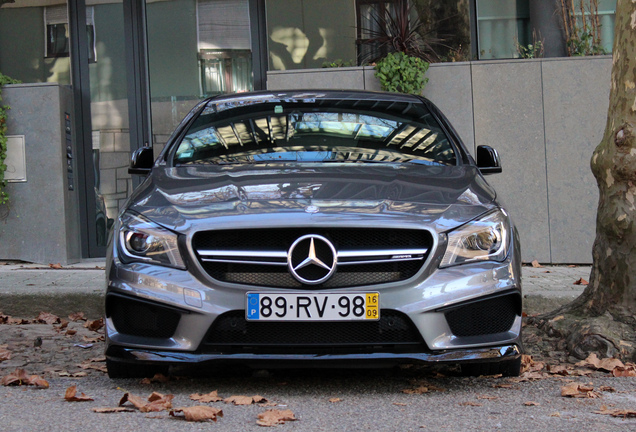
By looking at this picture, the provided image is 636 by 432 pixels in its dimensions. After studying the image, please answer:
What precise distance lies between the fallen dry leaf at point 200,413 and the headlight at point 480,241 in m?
1.16

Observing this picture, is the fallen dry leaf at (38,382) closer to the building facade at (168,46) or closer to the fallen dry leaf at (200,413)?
the fallen dry leaf at (200,413)

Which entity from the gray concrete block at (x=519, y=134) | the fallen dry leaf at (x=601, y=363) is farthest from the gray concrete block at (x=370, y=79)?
the fallen dry leaf at (x=601, y=363)

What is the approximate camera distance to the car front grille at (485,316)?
12.6 ft

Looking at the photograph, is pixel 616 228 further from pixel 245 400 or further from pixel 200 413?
pixel 200 413

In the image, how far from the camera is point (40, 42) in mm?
10727

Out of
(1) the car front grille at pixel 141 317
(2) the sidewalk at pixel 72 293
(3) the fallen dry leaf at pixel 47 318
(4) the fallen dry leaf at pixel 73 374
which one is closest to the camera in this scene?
(1) the car front grille at pixel 141 317

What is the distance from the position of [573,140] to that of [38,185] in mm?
6001

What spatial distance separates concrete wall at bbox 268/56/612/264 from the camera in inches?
379

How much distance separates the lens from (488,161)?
17.0ft

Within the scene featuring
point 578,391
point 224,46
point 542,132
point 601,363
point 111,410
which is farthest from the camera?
point 224,46

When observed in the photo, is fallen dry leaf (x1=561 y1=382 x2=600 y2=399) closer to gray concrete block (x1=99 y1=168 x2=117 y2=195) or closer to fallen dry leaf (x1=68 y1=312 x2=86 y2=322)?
fallen dry leaf (x1=68 y1=312 x2=86 y2=322)

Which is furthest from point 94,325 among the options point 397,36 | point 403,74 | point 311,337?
point 397,36

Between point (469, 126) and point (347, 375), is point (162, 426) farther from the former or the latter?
point (469, 126)

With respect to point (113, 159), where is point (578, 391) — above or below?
below
